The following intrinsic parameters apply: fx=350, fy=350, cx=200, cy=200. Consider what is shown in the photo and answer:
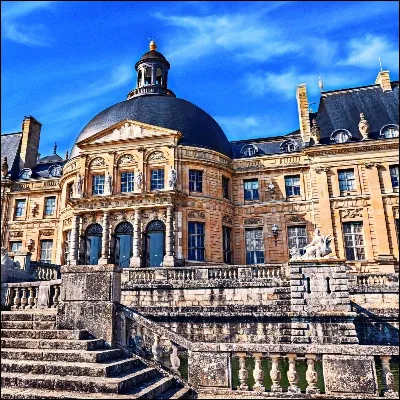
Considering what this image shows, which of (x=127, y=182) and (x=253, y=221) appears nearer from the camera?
(x=127, y=182)

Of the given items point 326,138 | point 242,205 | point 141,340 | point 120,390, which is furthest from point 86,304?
point 326,138

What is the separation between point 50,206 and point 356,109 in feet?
80.2

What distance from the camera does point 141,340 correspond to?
7.38 metres

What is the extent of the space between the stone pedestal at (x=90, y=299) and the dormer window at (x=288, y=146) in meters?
20.2

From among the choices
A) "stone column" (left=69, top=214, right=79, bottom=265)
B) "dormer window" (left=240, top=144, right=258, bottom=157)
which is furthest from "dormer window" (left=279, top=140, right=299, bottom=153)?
"stone column" (left=69, top=214, right=79, bottom=265)

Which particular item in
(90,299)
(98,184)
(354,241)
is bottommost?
(90,299)

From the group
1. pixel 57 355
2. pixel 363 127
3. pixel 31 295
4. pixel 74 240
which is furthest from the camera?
pixel 363 127

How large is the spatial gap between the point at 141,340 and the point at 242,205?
17500 millimetres

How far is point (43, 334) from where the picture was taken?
6828mm

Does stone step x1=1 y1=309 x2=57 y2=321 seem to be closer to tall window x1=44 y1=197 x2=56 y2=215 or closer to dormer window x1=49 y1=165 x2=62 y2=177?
tall window x1=44 y1=197 x2=56 y2=215

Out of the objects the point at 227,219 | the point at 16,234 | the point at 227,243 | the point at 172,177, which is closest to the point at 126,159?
the point at 172,177

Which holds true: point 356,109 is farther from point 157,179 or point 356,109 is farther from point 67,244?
point 67,244

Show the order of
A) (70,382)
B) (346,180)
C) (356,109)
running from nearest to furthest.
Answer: (70,382) < (346,180) < (356,109)

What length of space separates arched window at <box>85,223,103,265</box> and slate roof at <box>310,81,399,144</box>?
16.1 metres
